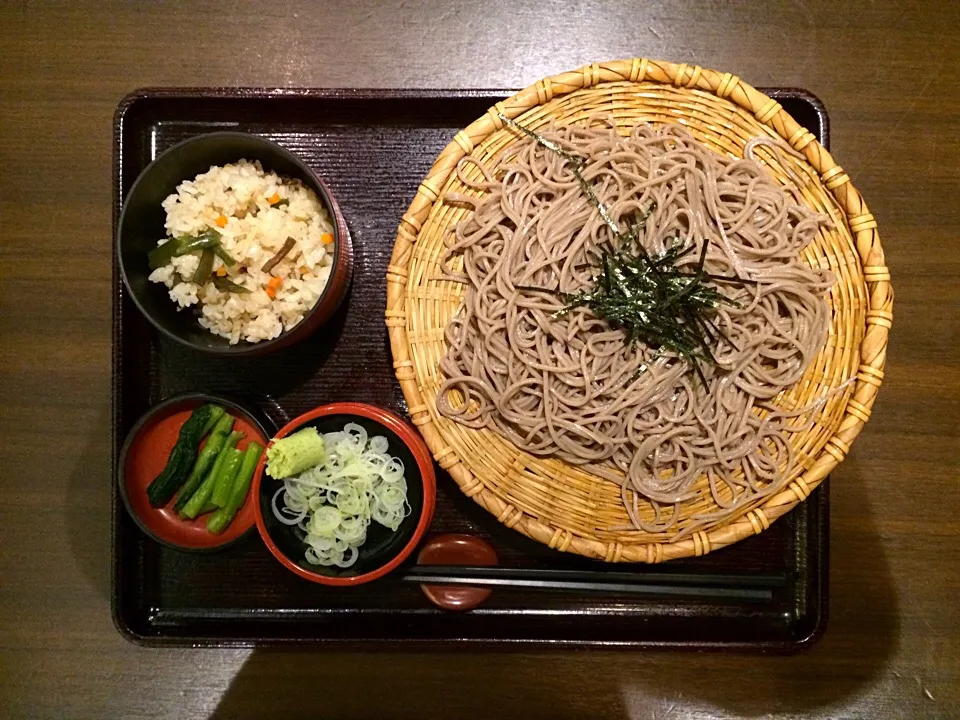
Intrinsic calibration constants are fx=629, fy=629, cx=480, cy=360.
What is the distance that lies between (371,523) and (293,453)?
1.26 feet

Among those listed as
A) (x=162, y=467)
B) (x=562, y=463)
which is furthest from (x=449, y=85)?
(x=162, y=467)

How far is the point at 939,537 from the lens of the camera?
2.40 meters

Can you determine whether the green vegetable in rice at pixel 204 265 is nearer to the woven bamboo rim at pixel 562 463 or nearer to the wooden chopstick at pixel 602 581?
the woven bamboo rim at pixel 562 463

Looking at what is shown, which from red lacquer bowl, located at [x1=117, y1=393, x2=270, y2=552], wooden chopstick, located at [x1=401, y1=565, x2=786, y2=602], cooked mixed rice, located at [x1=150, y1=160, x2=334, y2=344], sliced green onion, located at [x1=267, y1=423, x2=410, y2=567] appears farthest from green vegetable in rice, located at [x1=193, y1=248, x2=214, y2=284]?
wooden chopstick, located at [x1=401, y1=565, x2=786, y2=602]

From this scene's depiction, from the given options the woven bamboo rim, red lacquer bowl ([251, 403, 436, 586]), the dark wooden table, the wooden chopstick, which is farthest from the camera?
the dark wooden table

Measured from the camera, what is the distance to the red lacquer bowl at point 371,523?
6.77 ft

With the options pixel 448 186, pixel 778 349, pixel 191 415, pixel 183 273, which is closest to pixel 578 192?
pixel 448 186

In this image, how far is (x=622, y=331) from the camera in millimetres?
1997

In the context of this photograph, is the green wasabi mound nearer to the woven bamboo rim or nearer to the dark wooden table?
the woven bamboo rim

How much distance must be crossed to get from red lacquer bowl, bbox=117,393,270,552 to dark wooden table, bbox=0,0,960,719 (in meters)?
0.42

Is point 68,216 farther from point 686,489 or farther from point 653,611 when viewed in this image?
point 653,611

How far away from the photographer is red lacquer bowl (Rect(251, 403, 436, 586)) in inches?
81.3

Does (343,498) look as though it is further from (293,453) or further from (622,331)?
(622,331)

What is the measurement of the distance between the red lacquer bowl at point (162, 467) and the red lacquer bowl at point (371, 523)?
0.10 metres
